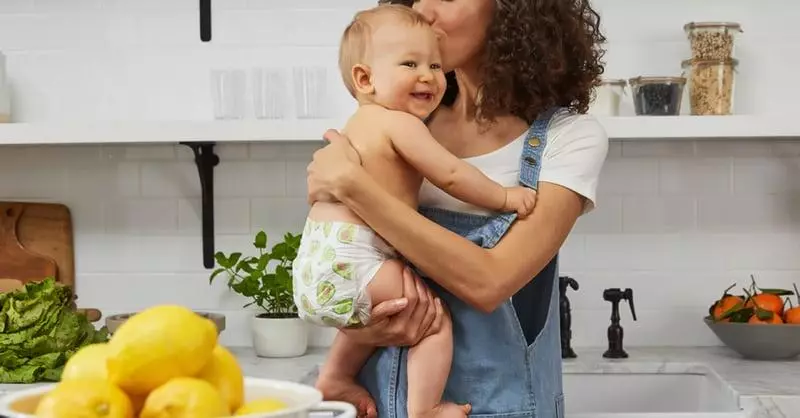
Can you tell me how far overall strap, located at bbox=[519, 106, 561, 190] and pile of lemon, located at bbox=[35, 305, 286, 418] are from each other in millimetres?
860

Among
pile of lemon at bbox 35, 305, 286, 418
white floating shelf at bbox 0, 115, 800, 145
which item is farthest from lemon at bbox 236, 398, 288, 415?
white floating shelf at bbox 0, 115, 800, 145

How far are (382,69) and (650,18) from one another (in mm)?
1430

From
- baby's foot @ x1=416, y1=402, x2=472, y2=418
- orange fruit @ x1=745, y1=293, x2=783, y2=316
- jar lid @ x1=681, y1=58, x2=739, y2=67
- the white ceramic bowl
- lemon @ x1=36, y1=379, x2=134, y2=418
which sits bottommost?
baby's foot @ x1=416, y1=402, x2=472, y2=418

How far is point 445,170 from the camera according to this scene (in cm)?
147

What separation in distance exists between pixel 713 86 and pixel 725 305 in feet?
1.76

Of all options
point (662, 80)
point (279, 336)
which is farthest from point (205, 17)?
point (662, 80)

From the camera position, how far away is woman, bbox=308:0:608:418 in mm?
1440

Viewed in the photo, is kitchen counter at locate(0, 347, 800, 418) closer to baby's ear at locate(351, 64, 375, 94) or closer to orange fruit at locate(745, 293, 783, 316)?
orange fruit at locate(745, 293, 783, 316)

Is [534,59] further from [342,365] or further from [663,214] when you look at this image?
[663,214]

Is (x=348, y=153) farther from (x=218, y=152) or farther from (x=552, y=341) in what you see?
(x=218, y=152)

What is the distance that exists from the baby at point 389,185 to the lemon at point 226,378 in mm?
654

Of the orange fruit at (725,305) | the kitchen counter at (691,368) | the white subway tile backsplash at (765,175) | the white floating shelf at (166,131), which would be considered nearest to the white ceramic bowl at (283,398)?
the kitchen counter at (691,368)

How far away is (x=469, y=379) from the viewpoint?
1.54 m

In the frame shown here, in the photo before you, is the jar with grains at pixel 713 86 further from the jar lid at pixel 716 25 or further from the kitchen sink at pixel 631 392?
the kitchen sink at pixel 631 392
